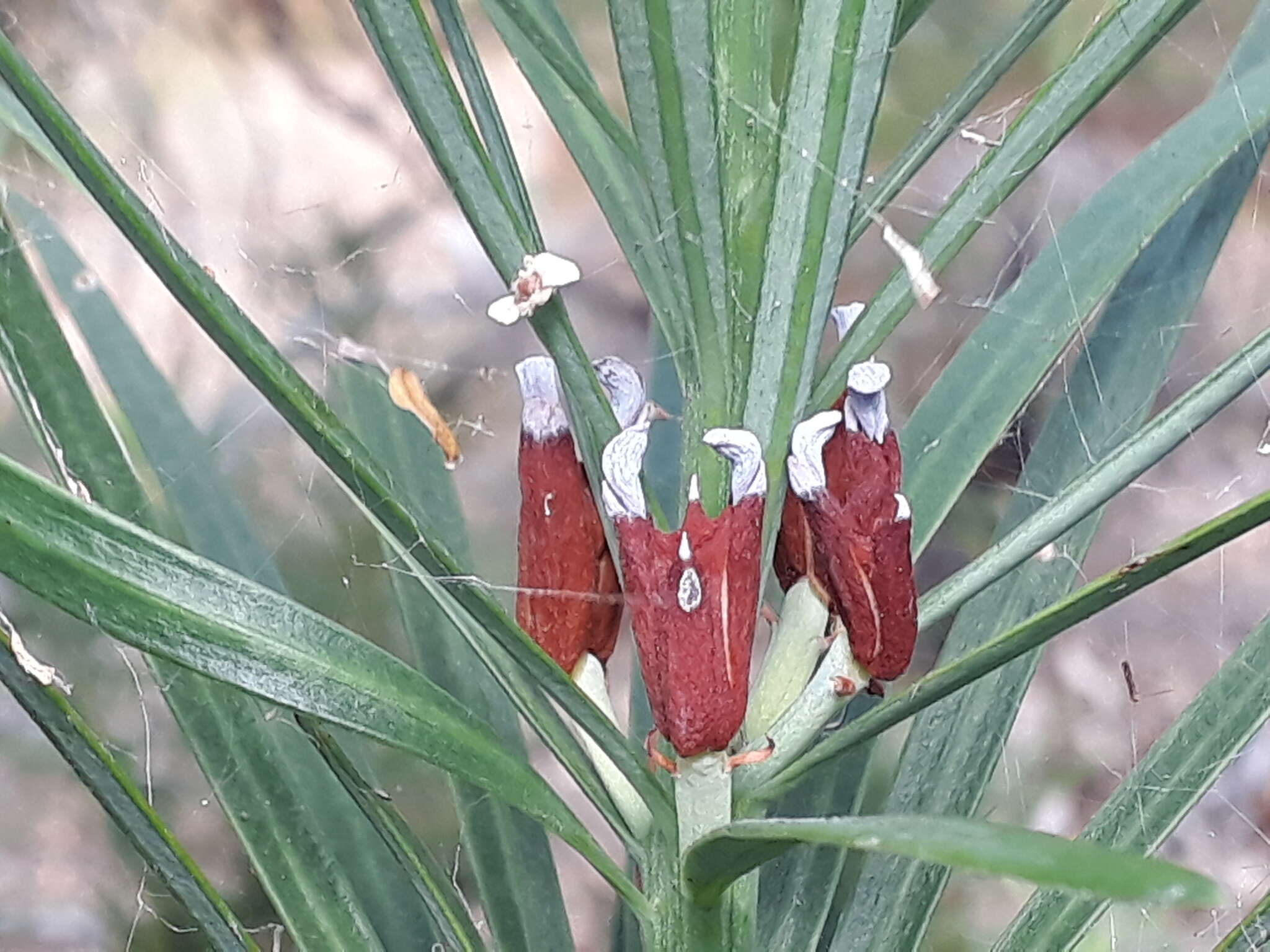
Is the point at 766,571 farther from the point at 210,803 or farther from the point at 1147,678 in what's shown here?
the point at 1147,678

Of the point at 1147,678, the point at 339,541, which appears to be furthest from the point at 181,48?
the point at 1147,678

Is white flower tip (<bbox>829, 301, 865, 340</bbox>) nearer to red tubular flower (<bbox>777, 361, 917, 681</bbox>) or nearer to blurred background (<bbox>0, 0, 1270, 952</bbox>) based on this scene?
red tubular flower (<bbox>777, 361, 917, 681</bbox>)

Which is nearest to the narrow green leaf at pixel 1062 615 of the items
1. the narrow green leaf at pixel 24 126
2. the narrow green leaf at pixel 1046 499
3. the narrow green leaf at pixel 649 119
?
the narrow green leaf at pixel 649 119

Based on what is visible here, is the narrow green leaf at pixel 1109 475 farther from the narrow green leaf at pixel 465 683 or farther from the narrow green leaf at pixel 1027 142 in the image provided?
the narrow green leaf at pixel 465 683

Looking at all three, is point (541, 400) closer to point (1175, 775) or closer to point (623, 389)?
point (623, 389)

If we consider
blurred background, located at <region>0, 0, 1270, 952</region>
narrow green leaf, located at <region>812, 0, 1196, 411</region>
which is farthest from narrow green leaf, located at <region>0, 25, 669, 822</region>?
blurred background, located at <region>0, 0, 1270, 952</region>

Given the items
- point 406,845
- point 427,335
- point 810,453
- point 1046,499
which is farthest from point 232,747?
point 427,335
